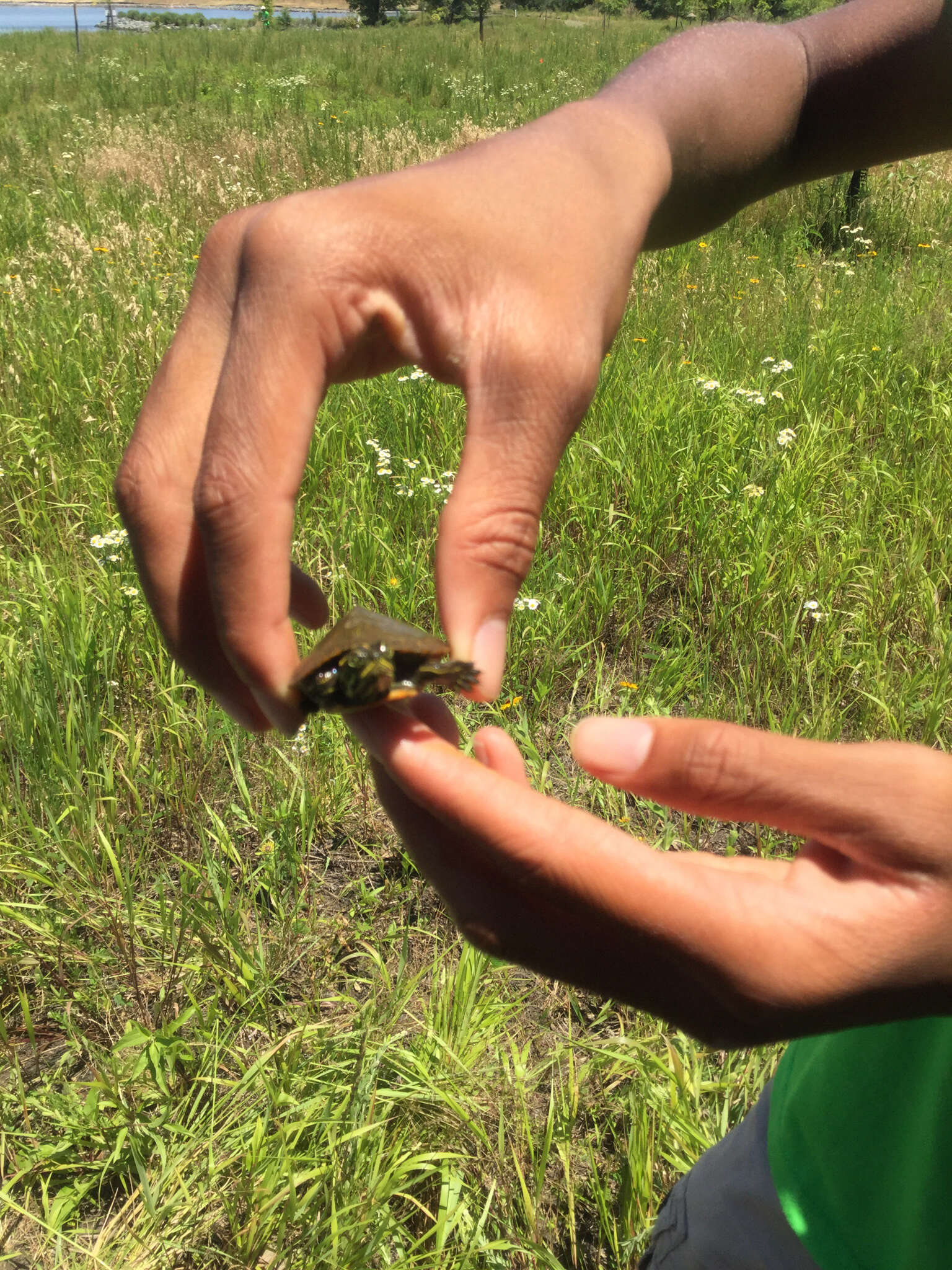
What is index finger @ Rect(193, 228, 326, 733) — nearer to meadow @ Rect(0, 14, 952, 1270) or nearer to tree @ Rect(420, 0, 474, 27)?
meadow @ Rect(0, 14, 952, 1270)

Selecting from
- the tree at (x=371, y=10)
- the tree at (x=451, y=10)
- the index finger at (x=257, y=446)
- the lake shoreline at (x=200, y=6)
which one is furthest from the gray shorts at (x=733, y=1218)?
the lake shoreline at (x=200, y=6)

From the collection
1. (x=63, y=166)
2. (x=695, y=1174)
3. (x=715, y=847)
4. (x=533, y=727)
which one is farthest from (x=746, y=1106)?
(x=63, y=166)

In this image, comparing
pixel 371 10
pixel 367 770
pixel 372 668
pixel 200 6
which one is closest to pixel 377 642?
pixel 372 668

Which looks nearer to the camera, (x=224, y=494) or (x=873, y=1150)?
(x=224, y=494)

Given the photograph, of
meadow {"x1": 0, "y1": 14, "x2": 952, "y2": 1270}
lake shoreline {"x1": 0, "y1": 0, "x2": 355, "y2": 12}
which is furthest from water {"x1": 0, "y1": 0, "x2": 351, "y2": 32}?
meadow {"x1": 0, "y1": 14, "x2": 952, "y2": 1270}

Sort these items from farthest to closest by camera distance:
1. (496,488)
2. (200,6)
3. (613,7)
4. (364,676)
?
(200,6) → (613,7) → (364,676) → (496,488)

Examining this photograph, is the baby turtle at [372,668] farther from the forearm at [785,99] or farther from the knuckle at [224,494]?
the forearm at [785,99]

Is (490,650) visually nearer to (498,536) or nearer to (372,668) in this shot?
(498,536)
